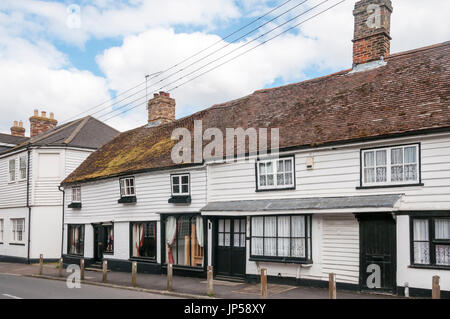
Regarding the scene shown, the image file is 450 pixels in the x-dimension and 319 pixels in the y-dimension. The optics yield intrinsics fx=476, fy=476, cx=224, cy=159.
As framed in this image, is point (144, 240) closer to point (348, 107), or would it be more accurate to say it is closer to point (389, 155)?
point (348, 107)

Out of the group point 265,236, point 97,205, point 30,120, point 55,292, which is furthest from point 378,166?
point 30,120

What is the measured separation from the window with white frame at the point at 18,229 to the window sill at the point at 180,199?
14.7 metres

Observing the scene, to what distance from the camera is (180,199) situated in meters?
19.8

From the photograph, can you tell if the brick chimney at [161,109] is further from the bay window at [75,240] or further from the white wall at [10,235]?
the white wall at [10,235]

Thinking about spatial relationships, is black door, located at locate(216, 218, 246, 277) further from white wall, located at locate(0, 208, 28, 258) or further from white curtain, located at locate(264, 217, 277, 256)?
white wall, located at locate(0, 208, 28, 258)

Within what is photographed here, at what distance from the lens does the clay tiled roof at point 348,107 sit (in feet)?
47.0

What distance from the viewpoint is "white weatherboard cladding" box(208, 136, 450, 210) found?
42.6 ft

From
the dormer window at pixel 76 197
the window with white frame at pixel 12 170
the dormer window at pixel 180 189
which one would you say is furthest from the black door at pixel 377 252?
the window with white frame at pixel 12 170

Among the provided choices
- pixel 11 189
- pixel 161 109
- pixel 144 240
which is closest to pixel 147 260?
pixel 144 240

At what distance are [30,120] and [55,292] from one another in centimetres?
2365

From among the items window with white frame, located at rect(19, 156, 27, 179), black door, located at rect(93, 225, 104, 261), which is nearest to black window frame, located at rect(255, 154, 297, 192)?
black door, located at rect(93, 225, 104, 261)

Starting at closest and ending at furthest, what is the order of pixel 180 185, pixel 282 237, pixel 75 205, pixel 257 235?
pixel 282 237
pixel 257 235
pixel 180 185
pixel 75 205

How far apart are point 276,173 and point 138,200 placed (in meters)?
8.11
